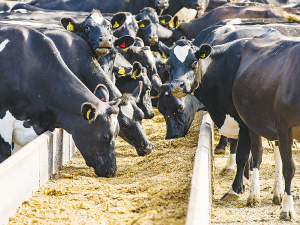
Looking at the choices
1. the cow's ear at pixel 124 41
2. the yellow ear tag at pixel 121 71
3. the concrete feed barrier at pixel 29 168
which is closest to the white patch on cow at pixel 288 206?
the concrete feed barrier at pixel 29 168

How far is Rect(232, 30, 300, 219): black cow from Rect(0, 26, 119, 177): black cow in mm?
1506

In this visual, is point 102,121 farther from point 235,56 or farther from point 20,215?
point 235,56

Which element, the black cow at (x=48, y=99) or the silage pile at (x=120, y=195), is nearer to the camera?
the silage pile at (x=120, y=195)

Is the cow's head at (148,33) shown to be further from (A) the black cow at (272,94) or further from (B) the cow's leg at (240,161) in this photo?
(B) the cow's leg at (240,161)

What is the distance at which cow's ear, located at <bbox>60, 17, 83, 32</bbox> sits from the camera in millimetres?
6957

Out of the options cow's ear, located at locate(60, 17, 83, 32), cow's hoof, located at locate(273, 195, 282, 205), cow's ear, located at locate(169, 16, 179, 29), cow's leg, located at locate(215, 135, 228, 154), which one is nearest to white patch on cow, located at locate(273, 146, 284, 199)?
cow's hoof, located at locate(273, 195, 282, 205)

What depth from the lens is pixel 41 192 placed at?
3943 mm

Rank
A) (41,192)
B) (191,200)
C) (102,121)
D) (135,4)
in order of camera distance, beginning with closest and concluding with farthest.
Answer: (191,200), (41,192), (102,121), (135,4)

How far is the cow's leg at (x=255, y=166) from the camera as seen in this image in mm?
4398

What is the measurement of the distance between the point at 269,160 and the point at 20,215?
4.10 m

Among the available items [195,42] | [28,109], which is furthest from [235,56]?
[195,42]

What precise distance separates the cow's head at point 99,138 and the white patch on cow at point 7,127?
0.84 meters

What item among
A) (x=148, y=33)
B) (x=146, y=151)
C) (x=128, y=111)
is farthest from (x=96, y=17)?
(x=148, y=33)

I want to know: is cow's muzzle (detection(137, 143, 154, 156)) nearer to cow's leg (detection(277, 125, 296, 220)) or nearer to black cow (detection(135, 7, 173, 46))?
cow's leg (detection(277, 125, 296, 220))
